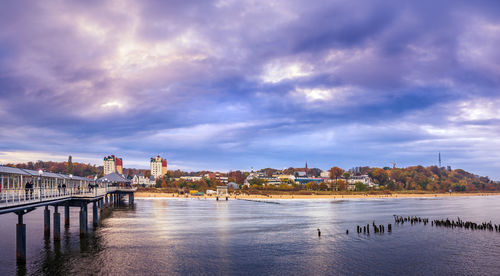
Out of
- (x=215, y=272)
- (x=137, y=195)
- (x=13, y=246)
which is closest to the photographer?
(x=215, y=272)

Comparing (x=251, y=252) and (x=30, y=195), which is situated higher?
(x=30, y=195)

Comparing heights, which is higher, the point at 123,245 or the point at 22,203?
the point at 22,203

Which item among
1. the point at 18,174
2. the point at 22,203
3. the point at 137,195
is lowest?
the point at 137,195

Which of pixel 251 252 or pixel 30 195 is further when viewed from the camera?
pixel 251 252

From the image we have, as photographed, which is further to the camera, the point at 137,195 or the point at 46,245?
the point at 137,195

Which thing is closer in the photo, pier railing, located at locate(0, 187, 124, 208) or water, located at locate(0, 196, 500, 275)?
pier railing, located at locate(0, 187, 124, 208)

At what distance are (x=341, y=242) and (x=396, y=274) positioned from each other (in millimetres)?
15972

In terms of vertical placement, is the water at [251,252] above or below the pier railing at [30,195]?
below

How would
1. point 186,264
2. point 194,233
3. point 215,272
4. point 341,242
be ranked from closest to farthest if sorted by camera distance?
point 215,272
point 186,264
point 341,242
point 194,233

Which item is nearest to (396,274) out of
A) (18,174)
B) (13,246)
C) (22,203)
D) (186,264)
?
(186,264)

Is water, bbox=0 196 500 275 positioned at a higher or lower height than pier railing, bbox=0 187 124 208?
lower

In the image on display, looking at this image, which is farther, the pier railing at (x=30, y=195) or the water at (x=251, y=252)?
the water at (x=251, y=252)

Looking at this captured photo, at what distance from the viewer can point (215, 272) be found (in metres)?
36.0

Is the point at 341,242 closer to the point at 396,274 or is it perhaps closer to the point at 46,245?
the point at 396,274
